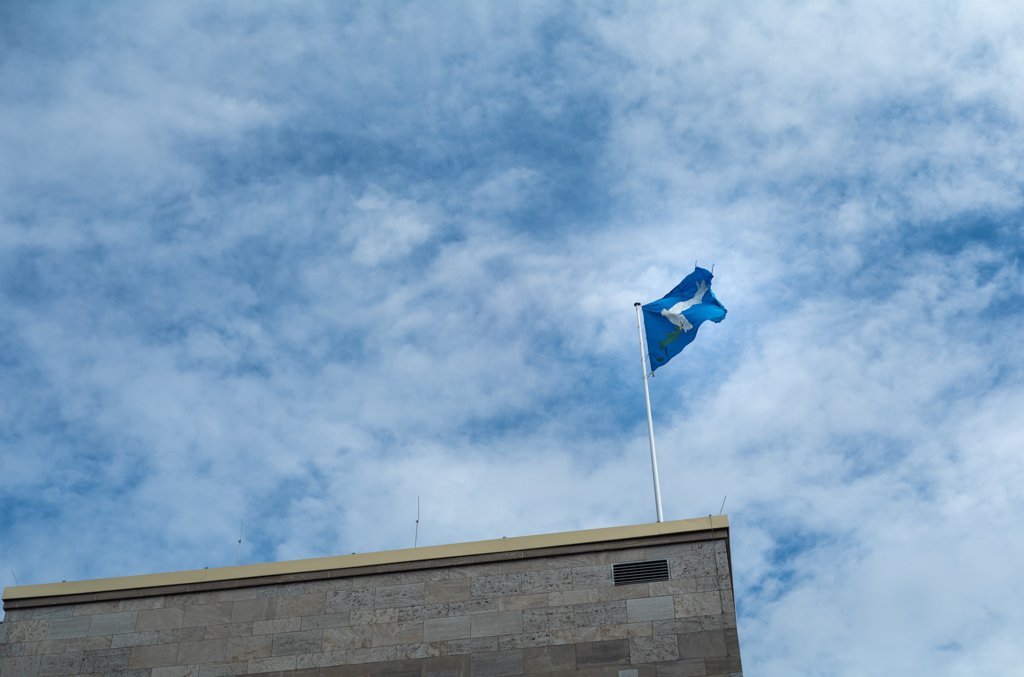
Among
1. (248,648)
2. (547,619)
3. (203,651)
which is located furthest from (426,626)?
(203,651)

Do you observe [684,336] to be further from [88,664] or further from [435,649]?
[88,664]

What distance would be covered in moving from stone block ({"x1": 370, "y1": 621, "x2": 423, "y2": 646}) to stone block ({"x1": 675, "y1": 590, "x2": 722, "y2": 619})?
5.40 metres

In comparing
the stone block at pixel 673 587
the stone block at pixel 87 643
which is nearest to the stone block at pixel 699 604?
the stone block at pixel 673 587

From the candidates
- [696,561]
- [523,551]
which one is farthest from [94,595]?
[696,561]

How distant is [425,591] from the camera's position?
81.8 ft

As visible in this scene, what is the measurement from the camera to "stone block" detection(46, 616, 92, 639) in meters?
26.0

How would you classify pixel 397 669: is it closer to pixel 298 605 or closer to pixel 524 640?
pixel 524 640

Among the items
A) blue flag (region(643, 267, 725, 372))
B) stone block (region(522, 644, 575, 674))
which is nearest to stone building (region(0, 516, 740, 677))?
stone block (region(522, 644, 575, 674))

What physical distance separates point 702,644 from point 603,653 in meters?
1.96

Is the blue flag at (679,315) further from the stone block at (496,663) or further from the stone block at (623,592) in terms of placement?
the stone block at (496,663)

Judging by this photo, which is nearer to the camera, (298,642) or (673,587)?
(673,587)

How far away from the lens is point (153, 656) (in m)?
25.3

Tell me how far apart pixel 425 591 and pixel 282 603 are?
10.5 feet

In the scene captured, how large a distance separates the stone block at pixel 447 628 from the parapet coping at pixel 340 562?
138 cm
